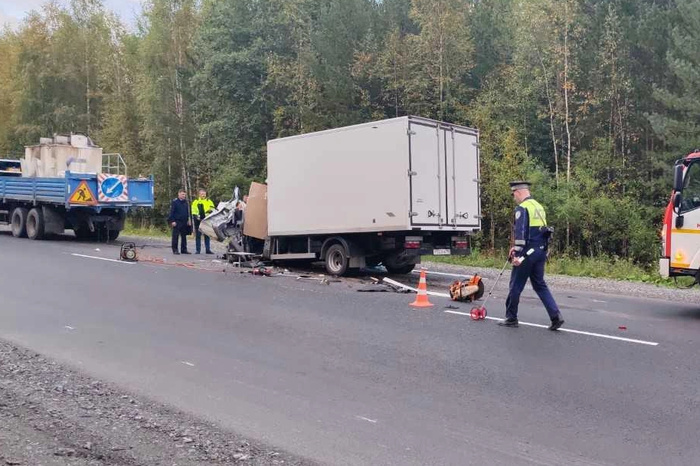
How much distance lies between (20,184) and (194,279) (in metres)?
12.9

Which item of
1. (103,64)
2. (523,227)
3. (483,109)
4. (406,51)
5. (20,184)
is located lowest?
(523,227)

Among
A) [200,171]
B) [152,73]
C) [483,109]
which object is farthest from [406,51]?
[152,73]

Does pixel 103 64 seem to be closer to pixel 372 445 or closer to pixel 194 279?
pixel 194 279

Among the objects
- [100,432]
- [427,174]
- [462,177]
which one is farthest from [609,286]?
[100,432]

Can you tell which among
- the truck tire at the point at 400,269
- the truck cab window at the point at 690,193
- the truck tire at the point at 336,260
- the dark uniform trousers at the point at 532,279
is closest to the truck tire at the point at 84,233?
the truck tire at the point at 336,260

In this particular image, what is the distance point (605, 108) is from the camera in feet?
84.6

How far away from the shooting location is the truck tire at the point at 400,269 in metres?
15.4

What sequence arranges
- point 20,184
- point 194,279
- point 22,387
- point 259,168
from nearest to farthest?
point 22,387, point 194,279, point 20,184, point 259,168

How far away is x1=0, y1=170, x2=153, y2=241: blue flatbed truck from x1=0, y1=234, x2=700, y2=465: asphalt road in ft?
33.3

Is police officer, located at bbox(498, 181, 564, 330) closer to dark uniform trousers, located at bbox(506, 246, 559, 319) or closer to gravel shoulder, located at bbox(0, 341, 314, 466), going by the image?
dark uniform trousers, located at bbox(506, 246, 559, 319)

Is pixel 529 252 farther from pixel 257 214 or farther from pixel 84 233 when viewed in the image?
pixel 84 233

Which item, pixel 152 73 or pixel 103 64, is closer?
pixel 152 73

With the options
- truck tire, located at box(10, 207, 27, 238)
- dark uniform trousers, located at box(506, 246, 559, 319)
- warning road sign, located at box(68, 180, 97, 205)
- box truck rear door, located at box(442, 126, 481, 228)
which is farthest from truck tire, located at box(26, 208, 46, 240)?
dark uniform trousers, located at box(506, 246, 559, 319)

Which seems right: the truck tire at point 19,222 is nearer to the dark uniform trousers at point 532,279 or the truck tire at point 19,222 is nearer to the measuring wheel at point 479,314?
the measuring wheel at point 479,314
